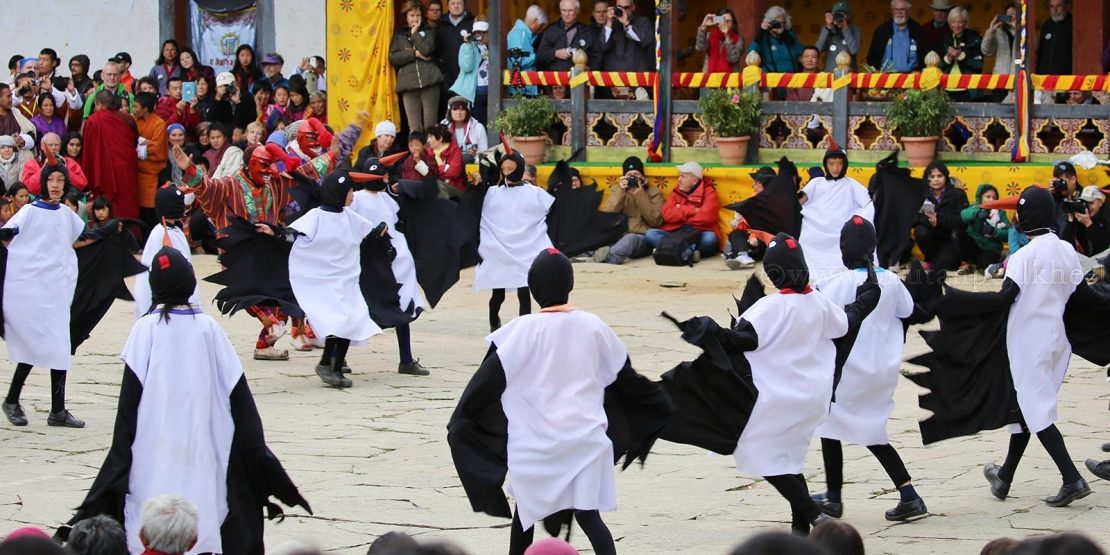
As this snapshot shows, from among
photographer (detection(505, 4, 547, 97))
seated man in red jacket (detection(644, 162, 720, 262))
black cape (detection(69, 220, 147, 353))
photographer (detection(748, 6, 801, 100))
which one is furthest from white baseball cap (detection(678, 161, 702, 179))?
black cape (detection(69, 220, 147, 353))

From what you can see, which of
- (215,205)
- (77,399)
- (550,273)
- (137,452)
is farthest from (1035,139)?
(137,452)

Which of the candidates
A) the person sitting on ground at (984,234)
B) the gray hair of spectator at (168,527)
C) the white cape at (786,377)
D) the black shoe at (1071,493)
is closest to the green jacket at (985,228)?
the person sitting on ground at (984,234)

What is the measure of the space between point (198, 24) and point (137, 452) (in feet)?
50.7

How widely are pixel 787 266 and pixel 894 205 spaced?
268 inches

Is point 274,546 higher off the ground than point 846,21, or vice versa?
point 846,21

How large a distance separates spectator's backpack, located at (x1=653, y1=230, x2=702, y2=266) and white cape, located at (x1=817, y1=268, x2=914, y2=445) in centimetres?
904

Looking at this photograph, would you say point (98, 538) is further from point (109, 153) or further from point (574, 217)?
point (109, 153)

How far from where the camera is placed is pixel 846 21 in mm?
17859

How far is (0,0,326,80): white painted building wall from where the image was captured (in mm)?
20266

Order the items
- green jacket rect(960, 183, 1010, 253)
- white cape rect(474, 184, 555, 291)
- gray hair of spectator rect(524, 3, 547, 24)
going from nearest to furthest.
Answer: white cape rect(474, 184, 555, 291)
green jacket rect(960, 183, 1010, 253)
gray hair of spectator rect(524, 3, 547, 24)

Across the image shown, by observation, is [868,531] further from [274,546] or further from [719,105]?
[719,105]

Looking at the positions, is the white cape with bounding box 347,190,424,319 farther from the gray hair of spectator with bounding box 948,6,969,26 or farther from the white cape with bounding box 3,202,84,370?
the gray hair of spectator with bounding box 948,6,969,26

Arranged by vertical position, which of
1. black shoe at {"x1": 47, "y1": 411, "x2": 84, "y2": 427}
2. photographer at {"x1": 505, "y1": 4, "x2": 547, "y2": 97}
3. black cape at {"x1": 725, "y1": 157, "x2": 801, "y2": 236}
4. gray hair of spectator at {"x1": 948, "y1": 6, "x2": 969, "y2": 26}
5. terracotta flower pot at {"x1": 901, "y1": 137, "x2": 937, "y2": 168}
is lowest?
black shoe at {"x1": 47, "y1": 411, "x2": 84, "y2": 427}

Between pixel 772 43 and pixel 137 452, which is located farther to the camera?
pixel 772 43
